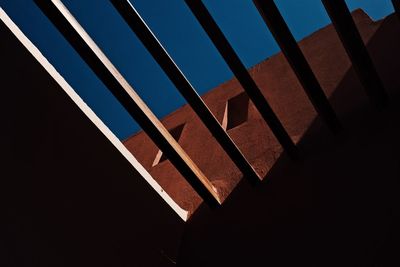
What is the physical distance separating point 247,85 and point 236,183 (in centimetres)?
130

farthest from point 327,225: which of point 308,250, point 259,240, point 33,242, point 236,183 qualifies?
point 33,242

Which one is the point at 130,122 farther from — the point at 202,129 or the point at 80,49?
the point at 80,49

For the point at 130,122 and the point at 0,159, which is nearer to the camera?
the point at 0,159

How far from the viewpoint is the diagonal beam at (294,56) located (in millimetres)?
3939

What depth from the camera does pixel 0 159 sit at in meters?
4.66

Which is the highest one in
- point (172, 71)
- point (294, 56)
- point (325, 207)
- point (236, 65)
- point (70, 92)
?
point (70, 92)

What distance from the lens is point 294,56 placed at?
13.9 feet

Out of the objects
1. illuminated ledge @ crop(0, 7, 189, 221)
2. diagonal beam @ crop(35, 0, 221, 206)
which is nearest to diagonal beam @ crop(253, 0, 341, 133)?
diagonal beam @ crop(35, 0, 221, 206)

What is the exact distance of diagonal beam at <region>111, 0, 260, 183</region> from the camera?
3875mm

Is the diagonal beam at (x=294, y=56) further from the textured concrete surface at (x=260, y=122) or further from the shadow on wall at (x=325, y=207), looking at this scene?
the textured concrete surface at (x=260, y=122)

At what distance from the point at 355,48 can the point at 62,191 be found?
3177 mm

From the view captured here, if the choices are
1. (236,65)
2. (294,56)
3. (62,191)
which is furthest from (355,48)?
(62,191)

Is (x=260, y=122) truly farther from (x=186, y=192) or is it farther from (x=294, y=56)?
(x=294, y=56)

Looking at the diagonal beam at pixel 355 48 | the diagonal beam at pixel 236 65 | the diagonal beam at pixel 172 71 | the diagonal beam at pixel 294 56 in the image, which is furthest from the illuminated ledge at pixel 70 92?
the diagonal beam at pixel 355 48
